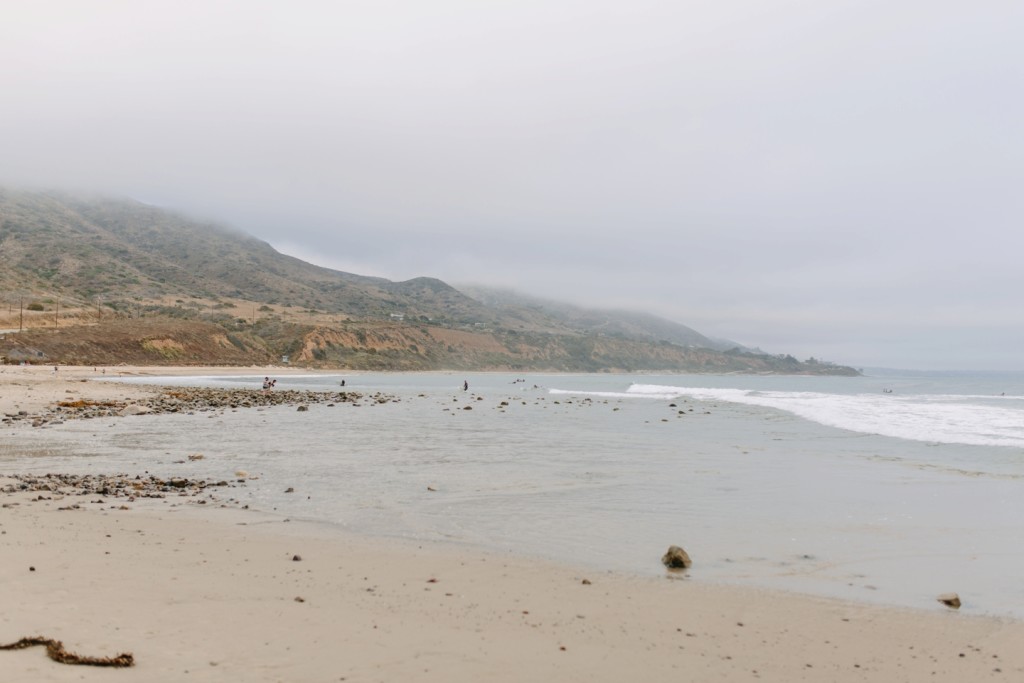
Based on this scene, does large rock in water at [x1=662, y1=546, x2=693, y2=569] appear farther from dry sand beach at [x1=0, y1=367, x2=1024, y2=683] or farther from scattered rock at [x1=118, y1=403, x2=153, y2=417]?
scattered rock at [x1=118, y1=403, x2=153, y2=417]

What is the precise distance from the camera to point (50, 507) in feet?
34.2

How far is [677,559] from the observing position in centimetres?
859

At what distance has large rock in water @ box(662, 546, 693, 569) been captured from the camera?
337 inches

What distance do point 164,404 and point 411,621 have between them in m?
30.5

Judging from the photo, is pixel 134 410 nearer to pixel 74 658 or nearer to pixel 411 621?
pixel 74 658

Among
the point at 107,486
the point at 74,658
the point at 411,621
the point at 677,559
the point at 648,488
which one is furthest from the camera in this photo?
the point at 648,488

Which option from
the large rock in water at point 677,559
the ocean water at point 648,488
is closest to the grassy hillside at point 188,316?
the ocean water at point 648,488

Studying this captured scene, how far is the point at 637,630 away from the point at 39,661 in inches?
196

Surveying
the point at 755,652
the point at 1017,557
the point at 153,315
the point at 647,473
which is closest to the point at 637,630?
the point at 755,652

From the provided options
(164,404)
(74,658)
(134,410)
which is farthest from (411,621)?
(164,404)

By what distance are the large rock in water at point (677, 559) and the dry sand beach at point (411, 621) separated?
444mm

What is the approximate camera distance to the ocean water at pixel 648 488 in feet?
29.6

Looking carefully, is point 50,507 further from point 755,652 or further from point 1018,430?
point 1018,430

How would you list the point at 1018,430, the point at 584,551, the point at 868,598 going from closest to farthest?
the point at 868,598, the point at 584,551, the point at 1018,430
